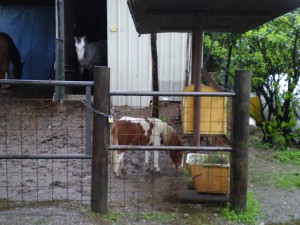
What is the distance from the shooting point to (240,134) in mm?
4051

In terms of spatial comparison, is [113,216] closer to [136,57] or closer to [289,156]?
[289,156]

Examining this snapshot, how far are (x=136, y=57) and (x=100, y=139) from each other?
6.31 m

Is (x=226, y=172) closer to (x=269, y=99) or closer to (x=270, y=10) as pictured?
(x=270, y=10)

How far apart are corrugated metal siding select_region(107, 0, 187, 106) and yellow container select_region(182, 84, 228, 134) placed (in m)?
4.53

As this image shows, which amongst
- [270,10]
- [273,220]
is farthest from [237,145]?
[270,10]

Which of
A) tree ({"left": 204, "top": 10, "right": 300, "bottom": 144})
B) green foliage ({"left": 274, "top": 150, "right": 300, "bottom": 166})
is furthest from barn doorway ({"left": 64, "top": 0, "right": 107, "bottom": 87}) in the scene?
green foliage ({"left": 274, "top": 150, "right": 300, "bottom": 166})

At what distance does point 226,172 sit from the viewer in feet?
14.4

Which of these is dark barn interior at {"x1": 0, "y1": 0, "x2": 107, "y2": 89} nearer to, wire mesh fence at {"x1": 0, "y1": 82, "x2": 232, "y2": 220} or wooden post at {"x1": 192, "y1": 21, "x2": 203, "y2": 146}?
wire mesh fence at {"x1": 0, "y1": 82, "x2": 232, "y2": 220}

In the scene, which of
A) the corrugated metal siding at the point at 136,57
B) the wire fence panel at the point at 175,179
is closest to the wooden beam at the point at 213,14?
the wire fence panel at the point at 175,179

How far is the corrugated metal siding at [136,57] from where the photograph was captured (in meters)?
9.98

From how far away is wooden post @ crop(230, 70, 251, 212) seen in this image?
4.04 meters

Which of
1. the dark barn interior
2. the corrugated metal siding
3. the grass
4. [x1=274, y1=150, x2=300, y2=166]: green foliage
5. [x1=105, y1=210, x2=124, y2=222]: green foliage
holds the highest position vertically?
the dark barn interior

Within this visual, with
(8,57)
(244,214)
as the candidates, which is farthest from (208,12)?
(8,57)

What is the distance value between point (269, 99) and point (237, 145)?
3425 mm
